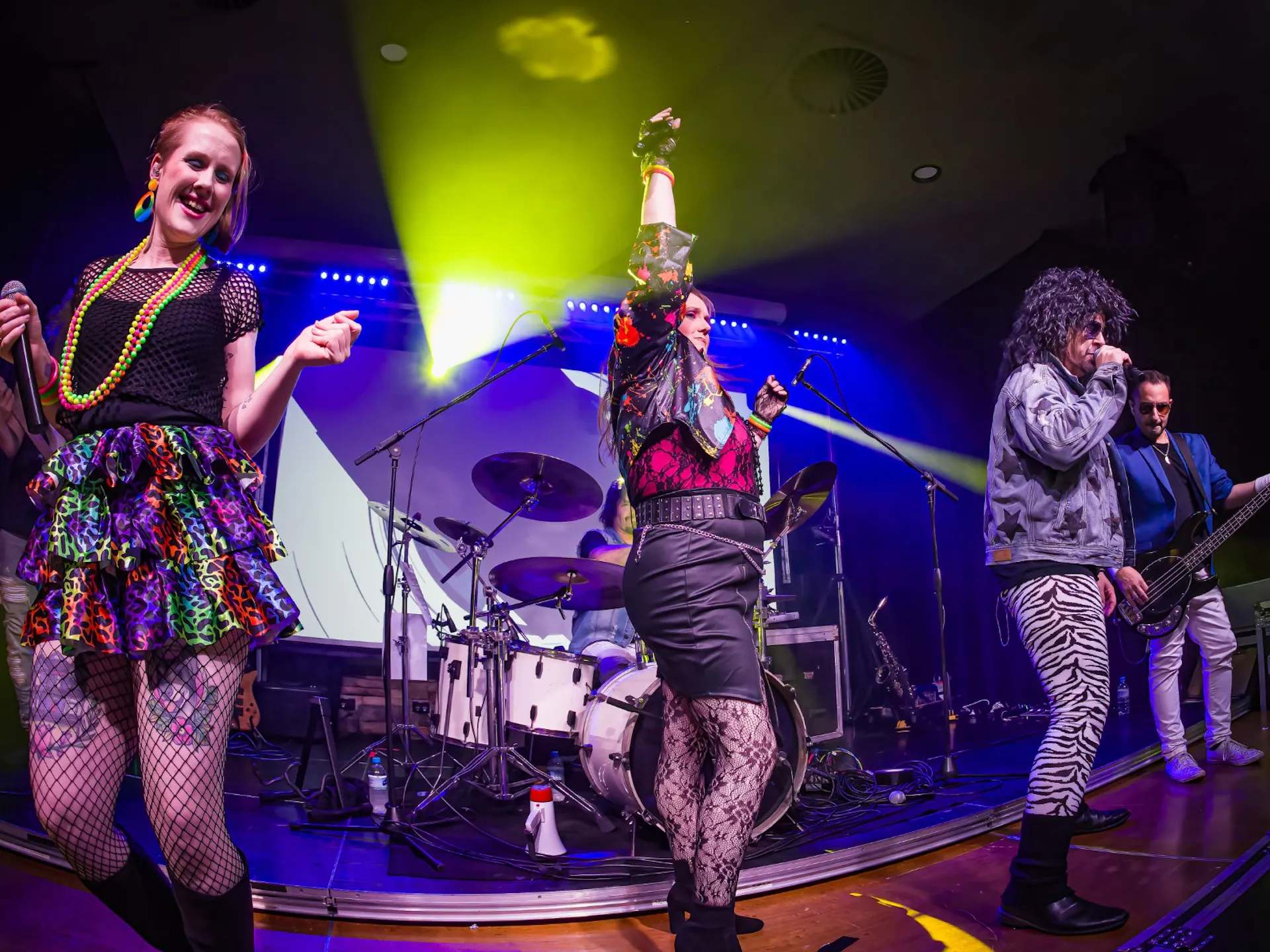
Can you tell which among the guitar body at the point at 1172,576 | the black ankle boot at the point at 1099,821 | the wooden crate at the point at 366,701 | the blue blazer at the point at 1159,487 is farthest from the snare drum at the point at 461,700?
the blue blazer at the point at 1159,487

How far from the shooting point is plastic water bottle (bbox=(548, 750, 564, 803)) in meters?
3.54

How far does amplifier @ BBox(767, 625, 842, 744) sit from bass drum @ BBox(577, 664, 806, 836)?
6.58 feet

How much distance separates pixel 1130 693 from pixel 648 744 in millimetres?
4695

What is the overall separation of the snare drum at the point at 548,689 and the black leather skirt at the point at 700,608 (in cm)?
206

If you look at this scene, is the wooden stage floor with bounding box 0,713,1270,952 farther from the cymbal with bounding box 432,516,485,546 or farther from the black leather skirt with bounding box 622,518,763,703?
the cymbal with bounding box 432,516,485,546

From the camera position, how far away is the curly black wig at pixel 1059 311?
2.38m

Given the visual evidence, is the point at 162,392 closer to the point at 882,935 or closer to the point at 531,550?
the point at 882,935

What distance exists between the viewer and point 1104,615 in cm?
222

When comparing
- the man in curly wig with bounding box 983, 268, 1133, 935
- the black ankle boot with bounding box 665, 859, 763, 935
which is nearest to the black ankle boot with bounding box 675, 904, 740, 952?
the black ankle boot with bounding box 665, 859, 763, 935

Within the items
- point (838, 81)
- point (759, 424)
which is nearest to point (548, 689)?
point (759, 424)

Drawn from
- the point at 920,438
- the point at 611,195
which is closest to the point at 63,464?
the point at 611,195

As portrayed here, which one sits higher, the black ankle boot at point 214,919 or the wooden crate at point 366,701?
the black ankle boot at point 214,919

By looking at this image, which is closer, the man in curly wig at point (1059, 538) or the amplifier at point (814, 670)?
the man in curly wig at point (1059, 538)

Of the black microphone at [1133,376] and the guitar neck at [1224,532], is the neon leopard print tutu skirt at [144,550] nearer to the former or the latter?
the black microphone at [1133,376]
